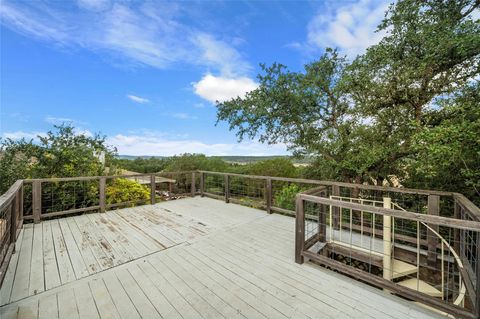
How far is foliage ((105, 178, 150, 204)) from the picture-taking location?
5.75m

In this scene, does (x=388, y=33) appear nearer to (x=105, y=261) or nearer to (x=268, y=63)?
(x=268, y=63)

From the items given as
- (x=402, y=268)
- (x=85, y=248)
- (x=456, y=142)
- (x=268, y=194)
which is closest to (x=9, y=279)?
(x=85, y=248)

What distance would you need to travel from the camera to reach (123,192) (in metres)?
5.96

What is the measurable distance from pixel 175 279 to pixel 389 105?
18.5 ft

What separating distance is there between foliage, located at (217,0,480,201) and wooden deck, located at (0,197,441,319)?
2.62m

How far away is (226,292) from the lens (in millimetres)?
2061

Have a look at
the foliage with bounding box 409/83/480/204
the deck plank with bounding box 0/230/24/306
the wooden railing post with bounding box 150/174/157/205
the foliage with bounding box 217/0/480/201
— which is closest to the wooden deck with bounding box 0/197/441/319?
the deck plank with bounding box 0/230/24/306

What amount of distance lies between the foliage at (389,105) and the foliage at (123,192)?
3.56 m

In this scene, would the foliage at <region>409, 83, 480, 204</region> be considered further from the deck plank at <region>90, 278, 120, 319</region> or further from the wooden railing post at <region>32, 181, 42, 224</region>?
the wooden railing post at <region>32, 181, 42, 224</region>

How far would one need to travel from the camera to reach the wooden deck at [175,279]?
1806 mm

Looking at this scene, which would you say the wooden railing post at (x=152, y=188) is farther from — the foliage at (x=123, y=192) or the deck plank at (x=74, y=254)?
the deck plank at (x=74, y=254)

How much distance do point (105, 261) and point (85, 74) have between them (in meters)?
7.18

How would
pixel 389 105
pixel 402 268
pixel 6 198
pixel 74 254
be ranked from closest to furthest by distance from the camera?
pixel 6 198, pixel 74 254, pixel 402 268, pixel 389 105

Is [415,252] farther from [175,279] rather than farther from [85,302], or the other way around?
[85,302]
